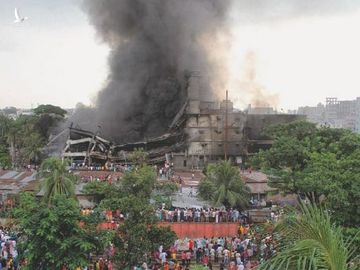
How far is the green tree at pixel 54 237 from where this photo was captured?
13.8 meters

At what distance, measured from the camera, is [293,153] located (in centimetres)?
2534

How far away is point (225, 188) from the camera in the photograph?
2869 centimetres

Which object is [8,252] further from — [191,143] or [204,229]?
[191,143]

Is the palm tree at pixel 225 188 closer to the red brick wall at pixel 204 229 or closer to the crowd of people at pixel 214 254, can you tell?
the red brick wall at pixel 204 229

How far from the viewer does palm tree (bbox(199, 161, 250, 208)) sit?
28.4 metres

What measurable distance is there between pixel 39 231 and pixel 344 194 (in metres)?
9.84

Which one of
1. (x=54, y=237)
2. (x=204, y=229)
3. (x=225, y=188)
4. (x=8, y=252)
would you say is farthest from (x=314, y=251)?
(x=225, y=188)

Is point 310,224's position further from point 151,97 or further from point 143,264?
point 151,97

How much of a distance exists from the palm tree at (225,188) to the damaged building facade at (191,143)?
26.2m

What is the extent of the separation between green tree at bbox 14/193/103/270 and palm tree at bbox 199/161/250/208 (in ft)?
47.8

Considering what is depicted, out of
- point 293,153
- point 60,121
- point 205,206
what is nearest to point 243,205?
point 205,206

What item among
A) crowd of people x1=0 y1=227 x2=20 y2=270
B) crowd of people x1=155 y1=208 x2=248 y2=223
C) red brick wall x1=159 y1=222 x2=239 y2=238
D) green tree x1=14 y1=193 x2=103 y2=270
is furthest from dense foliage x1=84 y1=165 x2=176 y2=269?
crowd of people x1=155 y1=208 x2=248 y2=223

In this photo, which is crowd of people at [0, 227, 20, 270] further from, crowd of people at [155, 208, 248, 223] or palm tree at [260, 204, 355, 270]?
palm tree at [260, 204, 355, 270]

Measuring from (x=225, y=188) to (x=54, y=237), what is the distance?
15.9 m
